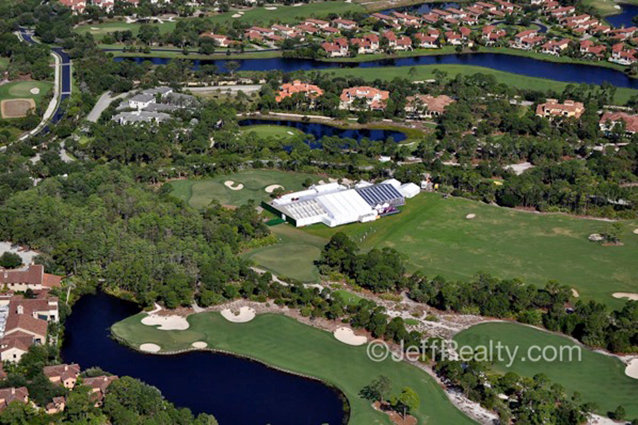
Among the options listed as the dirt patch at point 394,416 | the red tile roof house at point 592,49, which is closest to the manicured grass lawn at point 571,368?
the dirt patch at point 394,416

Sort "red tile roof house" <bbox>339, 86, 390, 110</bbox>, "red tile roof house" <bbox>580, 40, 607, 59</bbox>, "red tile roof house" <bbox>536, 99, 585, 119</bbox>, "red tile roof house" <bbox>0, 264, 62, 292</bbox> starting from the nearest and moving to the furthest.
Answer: "red tile roof house" <bbox>0, 264, 62, 292</bbox> < "red tile roof house" <bbox>536, 99, 585, 119</bbox> < "red tile roof house" <bbox>339, 86, 390, 110</bbox> < "red tile roof house" <bbox>580, 40, 607, 59</bbox>

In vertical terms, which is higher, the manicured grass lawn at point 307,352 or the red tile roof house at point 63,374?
the red tile roof house at point 63,374

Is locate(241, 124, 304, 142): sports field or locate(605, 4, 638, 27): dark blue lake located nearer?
locate(241, 124, 304, 142): sports field

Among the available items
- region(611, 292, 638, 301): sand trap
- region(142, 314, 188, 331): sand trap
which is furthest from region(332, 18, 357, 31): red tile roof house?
region(142, 314, 188, 331): sand trap

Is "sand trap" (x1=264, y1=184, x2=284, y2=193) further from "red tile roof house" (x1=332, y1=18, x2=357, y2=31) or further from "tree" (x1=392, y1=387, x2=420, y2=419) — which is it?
"red tile roof house" (x1=332, y1=18, x2=357, y2=31)

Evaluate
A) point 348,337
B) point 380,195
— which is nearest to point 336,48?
point 380,195

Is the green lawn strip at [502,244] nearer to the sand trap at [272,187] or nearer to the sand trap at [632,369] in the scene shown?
the sand trap at [632,369]
